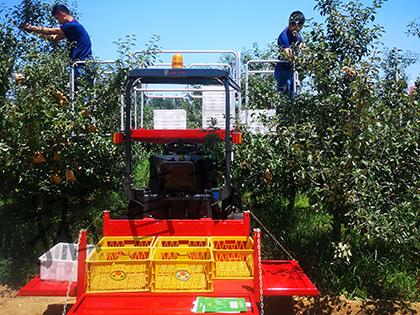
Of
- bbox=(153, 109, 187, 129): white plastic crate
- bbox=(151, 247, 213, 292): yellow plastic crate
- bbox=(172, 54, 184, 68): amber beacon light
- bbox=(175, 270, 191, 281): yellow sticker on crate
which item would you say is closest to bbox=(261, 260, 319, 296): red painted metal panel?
bbox=(151, 247, 213, 292): yellow plastic crate

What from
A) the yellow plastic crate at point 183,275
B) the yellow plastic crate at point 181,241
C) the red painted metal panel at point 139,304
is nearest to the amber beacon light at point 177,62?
the yellow plastic crate at point 181,241

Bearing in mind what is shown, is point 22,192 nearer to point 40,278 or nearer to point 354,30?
point 40,278

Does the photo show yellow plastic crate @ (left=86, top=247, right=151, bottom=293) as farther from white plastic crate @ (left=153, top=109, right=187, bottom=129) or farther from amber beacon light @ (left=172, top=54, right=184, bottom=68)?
white plastic crate @ (left=153, top=109, right=187, bottom=129)

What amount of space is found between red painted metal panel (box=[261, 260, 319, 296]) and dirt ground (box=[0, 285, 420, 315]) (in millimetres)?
710

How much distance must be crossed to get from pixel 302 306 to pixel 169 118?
3.37 metres

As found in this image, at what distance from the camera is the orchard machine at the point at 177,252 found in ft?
10.9

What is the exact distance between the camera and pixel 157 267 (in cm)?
342

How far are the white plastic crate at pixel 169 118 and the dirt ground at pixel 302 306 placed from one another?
2.84 metres

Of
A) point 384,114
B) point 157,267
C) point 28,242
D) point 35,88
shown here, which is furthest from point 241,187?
point 28,242

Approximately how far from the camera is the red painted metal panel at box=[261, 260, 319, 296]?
148 inches

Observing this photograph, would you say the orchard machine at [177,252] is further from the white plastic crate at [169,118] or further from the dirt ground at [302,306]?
the white plastic crate at [169,118]

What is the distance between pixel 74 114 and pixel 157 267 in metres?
3.03

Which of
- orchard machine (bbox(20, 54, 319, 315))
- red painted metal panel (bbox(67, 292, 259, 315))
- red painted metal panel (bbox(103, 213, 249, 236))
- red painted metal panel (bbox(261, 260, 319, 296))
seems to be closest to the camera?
red painted metal panel (bbox(67, 292, 259, 315))

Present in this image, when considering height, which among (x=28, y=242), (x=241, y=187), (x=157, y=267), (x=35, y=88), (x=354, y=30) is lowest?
(x=28, y=242)
